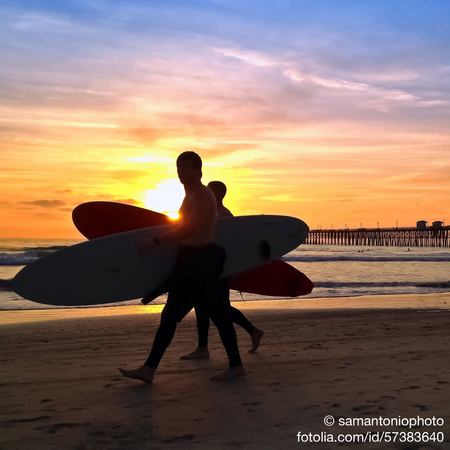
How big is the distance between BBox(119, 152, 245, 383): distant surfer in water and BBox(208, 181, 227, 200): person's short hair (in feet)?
2.80

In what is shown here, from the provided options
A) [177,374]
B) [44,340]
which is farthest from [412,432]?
[44,340]

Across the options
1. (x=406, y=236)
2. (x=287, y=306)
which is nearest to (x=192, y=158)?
(x=287, y=306)

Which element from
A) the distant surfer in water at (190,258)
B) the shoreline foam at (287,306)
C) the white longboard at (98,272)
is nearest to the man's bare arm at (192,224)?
the distant surfer in water at (190,258)

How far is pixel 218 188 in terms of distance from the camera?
13.0ft

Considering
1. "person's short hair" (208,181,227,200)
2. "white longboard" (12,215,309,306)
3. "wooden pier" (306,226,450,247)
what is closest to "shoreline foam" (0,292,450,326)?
"white longboard" (12,215,309,306)

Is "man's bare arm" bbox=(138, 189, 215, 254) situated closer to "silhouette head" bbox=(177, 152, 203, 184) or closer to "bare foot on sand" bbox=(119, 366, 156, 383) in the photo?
"silhouette head" bbox=(177, 152, 203, 184)

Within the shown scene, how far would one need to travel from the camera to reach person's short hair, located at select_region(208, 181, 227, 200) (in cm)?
394

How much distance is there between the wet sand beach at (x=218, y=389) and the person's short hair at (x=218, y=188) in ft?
4.49

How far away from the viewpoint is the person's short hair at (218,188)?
3.94m

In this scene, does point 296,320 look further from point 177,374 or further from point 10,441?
point 10,441

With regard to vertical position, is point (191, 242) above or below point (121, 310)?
above

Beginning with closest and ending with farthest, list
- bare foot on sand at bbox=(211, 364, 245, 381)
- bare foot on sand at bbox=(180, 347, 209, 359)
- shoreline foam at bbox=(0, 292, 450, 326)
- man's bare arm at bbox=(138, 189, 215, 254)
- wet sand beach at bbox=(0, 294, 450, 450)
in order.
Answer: wet sand beach at bbox=(0, 294, 450, 450)
man's bare arm at bbox=(138, 189, 215, 254)
bare foot on sand at bbox=(211, 364, 245, 381)
bare foot on sand at bbox=(180, 347, 209, 359)
shoreline foam at bbox=(0, 292, 450, 326)

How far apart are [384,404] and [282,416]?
2.00 feet

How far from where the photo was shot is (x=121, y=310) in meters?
7.85
